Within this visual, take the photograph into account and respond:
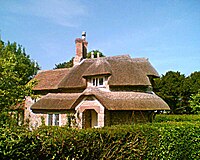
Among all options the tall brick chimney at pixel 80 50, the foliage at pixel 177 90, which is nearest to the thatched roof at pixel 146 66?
the tall brick chimney at pixel 80 50

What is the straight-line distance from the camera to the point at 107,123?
22.3 m

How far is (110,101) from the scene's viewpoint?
22.2m

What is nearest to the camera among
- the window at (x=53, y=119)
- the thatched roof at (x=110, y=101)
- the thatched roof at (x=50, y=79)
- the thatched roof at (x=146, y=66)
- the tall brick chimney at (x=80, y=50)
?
the thatched roof at (x=110, y=101)

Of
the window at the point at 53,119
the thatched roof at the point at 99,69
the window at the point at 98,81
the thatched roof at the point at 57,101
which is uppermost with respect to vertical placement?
the thatched roof at the point at 99,69

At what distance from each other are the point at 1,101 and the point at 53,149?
4398 millimetres

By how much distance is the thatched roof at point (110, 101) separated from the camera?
22.2 metres

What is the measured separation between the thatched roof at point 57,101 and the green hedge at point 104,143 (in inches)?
528

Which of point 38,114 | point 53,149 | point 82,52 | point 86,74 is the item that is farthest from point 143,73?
point 53,149

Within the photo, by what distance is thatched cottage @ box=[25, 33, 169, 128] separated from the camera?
22.4 m

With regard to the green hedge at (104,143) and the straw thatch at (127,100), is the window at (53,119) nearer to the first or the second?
the straw thatch at (127,100)

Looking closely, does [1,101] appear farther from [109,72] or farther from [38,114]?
[38,114]

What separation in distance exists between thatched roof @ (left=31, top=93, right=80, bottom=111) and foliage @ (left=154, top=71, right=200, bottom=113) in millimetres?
23549

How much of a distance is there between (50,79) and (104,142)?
2187 centimetres

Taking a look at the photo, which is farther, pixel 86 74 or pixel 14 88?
pixel 86 74
